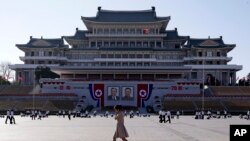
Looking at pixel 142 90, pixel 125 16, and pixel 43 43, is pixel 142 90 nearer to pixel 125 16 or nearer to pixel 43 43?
pixel 125 16

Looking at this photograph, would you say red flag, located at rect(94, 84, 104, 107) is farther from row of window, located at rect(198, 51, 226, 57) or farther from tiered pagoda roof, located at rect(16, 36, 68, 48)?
row of window, located at rect(198, 51, 226, 57)

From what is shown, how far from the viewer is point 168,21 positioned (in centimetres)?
9138

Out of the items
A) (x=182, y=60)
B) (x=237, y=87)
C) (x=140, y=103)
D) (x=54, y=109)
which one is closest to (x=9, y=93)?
(x=54, y=109)

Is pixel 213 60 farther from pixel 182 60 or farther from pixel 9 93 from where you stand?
pixel 9 93

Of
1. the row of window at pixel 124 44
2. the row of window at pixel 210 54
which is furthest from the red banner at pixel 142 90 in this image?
the row of window at pixel 210 54

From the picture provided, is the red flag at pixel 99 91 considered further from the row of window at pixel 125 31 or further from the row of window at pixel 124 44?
the row of window at pixel 125 31

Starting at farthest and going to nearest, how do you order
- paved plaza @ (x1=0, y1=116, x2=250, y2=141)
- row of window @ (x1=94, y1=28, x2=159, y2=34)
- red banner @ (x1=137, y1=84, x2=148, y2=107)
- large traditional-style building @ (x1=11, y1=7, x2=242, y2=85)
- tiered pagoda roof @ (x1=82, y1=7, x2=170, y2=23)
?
tiered pagoda roof @ (x1=82, y1=7, x2=170, y2=23), row of window @ (x1=94, y1=28, x2=159, y2=34), large traditional-style building @ (x1=11, y1=7, x2=242, y2=85), red banner @ (x1=137, y1=84, x2=148, y2=107), paved plaza @ (x1=0, y1=116, x2=250, y2=141)

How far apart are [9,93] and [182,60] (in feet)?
108

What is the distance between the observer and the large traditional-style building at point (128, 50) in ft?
289

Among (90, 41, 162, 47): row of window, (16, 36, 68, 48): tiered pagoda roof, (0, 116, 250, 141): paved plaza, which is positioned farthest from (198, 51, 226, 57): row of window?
(0, 116, 250, 141): paved plaza

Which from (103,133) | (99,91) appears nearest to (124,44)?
(99,91)

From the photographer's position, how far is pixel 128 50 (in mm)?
87500

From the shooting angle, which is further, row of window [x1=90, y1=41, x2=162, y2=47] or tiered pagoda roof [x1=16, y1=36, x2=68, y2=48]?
row of window [x1=90, y1=41, x2=162, y2=47]

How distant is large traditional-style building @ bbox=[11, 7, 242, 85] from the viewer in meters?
88.1
